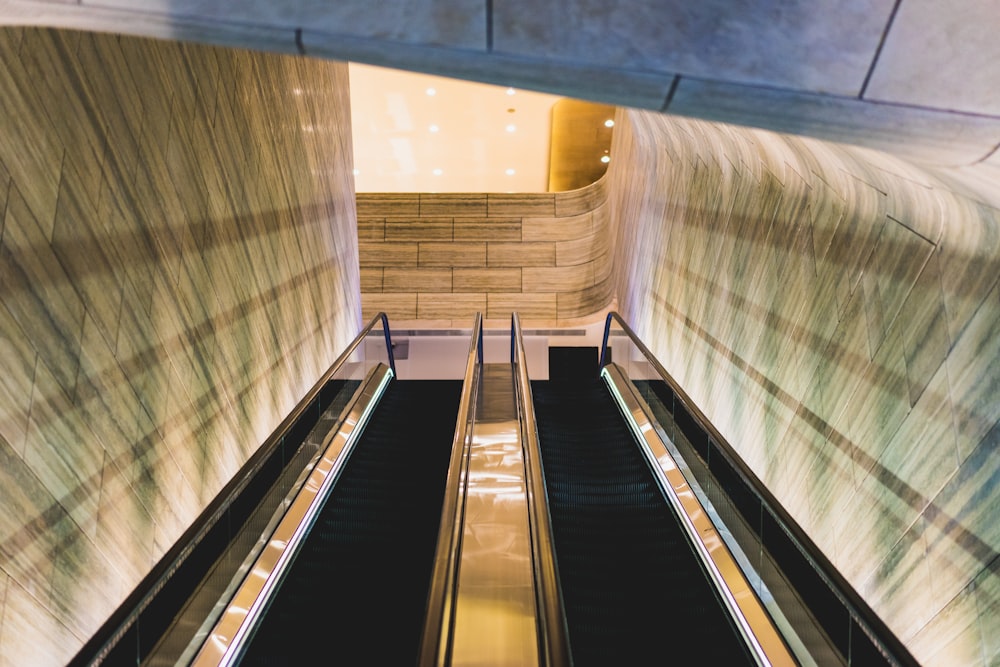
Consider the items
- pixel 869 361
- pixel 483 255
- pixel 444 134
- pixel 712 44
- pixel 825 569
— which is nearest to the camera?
pixel 712 44

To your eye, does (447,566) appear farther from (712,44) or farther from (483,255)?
(483,255)

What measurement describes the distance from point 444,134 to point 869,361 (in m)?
9.99

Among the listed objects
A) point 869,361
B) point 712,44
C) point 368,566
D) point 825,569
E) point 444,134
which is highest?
point 712,44

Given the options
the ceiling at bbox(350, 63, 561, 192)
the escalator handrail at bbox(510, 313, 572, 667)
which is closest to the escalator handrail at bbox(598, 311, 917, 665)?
the escalator handrail at bbox(510, 313, 572, 667)

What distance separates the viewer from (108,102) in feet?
10.6

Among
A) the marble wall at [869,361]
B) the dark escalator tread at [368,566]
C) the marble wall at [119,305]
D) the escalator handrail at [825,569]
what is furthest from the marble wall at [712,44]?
the dark escalator tread at [368,566]

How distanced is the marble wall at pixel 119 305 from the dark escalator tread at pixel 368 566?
75cm

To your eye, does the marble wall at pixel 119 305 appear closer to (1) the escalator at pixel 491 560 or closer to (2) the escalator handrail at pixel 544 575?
(1) the escalator at pixel 491 560

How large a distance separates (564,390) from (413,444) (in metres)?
2.01

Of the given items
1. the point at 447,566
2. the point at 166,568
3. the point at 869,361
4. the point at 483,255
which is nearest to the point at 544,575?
A: the point at 447,566

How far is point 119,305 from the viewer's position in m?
3.38

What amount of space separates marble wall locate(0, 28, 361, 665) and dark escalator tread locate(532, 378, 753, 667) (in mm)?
2148

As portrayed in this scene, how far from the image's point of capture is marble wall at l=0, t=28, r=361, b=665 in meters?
2.66

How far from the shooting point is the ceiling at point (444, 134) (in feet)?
36.0
